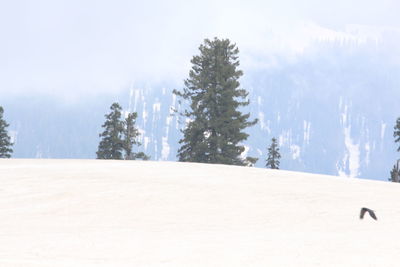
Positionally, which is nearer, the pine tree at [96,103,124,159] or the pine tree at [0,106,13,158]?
the pine tree at [0,106,13,158]

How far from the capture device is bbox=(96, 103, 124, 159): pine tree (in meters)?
50.0

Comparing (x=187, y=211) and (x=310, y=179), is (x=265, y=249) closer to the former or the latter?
(x=187, y=211)

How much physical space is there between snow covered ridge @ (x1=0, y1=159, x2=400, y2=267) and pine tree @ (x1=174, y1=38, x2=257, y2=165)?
69.0 ft

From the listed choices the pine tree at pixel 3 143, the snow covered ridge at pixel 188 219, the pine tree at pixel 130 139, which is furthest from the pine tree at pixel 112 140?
the snow covered ridge at pixel 188 219

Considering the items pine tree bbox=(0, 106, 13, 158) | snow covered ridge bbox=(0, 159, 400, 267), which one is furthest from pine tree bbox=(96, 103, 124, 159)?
snow covered ridge bbox=(0, 159, 400, 267)

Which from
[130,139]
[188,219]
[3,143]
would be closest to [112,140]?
[130,139]

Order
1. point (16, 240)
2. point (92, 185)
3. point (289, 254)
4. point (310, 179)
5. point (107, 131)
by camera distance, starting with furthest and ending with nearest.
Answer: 1. point (107, 131)
2. point (310, 179)
3. point (92, 185)
4. point (16, 240)
5. point (289, 254)

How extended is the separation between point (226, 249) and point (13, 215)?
218 inches

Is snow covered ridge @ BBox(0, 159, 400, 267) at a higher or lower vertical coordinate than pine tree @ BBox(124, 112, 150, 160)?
lower

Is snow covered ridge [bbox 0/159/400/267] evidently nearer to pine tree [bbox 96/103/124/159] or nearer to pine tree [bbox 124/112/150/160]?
pine tree [bbox 96/103/124/159]

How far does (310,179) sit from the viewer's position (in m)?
19.8

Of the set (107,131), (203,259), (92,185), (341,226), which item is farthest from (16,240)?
(107,131)

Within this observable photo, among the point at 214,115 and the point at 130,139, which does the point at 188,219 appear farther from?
the point at 130,139

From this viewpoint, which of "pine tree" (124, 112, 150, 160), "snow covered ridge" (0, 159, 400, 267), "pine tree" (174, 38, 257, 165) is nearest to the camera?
Result: "snow covered ridge" (0, 159, 400, 267)
